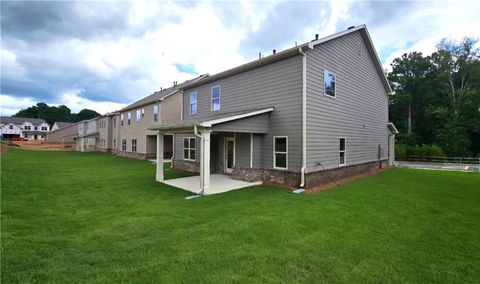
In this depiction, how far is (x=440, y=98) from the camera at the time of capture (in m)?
36.7

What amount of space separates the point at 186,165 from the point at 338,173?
8.92 meters

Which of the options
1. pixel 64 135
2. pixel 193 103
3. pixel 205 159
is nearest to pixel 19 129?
pixel 64 135

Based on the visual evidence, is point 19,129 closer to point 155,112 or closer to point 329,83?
point 155,112

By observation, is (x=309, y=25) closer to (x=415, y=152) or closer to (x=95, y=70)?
(x=95, y=70)

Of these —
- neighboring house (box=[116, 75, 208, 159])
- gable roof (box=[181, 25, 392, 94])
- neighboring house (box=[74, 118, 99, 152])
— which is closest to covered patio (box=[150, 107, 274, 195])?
gable roof (box=[181, 25, 392, 94])

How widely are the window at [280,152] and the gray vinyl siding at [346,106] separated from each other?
1002mm

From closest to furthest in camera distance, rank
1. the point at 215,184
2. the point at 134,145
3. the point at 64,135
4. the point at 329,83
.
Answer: the point at 215,184 < the point at 329,83 < the point at 134,145 < the point at 64,135

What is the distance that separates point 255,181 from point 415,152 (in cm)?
2612

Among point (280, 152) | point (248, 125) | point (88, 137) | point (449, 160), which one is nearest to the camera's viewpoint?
point (248, 125)

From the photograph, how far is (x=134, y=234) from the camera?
5.14 metres

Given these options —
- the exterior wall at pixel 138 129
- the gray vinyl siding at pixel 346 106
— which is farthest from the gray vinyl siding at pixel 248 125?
the exterior wall at pixel 138 129

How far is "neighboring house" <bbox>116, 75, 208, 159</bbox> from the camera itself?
2277cm

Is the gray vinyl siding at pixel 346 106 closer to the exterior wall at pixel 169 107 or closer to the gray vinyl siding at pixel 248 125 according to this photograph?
the gray vinyl siding at pixel 248 125

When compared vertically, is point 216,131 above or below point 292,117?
below
